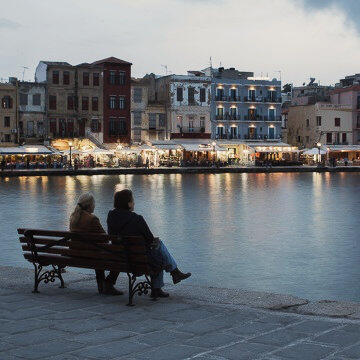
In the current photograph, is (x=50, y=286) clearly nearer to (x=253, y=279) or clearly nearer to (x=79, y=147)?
(x=253, y=279)

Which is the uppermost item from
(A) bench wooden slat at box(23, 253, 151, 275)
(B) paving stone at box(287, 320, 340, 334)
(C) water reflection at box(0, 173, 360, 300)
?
(A) bench wooden slat at box(23, 253, 151, 275)

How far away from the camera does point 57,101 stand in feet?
255

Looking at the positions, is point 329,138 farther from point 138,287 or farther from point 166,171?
point 138,287

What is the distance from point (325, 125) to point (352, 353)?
87.2m

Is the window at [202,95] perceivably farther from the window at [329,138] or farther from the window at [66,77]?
the window at [329,138]

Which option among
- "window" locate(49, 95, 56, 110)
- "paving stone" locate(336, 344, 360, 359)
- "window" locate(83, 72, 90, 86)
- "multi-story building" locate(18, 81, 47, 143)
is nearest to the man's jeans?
"paving stone" locate(336, 344, 360, 359)

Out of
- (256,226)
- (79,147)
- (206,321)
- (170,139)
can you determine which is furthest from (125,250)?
(170,139)

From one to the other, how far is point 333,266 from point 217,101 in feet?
237

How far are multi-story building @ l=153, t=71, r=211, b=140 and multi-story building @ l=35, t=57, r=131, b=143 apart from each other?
567 cm

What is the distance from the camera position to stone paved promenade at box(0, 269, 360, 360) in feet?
A: 21.0

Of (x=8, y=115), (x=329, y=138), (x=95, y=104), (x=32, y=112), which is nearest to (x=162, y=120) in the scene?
(x=95, y=104)

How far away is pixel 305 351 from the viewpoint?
21.0ft

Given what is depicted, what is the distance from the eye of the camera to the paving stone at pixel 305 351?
623 cm

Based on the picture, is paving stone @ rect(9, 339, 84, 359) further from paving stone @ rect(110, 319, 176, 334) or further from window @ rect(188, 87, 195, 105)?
window @ rect(188, 87, 195, 105)
